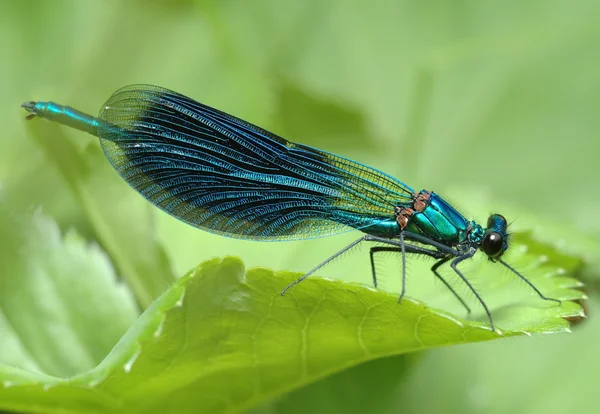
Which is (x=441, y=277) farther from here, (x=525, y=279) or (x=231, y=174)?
(x=231, y=174)

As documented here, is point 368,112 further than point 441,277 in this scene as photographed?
Yes

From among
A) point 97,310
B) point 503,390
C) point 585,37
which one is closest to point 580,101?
point 585,37

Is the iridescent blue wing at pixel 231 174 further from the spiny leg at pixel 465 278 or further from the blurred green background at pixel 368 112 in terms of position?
the spiny leg at pixel 465 278

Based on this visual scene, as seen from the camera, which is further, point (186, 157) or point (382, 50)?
point (382, 50)

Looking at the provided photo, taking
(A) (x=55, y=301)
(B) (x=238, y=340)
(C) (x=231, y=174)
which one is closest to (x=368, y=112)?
(C) (x=231, y=174)

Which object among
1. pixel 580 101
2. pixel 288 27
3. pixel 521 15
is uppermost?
pixel 521 15

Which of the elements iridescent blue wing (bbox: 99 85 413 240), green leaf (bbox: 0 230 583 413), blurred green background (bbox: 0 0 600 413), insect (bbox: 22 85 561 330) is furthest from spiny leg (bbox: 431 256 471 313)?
green leaf (bbox: 0 230 583 413)

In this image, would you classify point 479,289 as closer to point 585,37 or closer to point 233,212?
point 233,212
